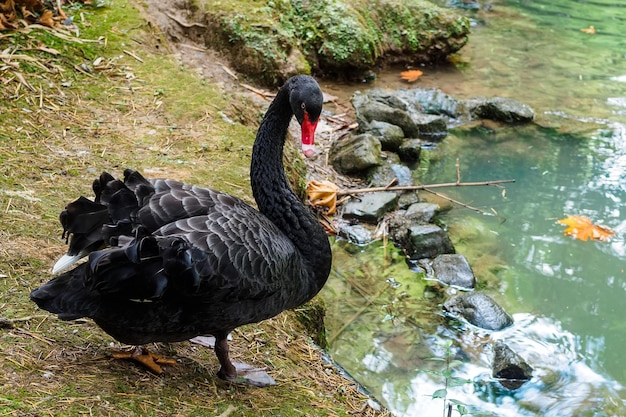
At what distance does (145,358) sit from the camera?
8.91 feet

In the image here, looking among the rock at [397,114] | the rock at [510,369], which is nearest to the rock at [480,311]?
the rock at [510,369]

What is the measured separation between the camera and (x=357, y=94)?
24.3 ft

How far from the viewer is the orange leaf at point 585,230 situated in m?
5.77

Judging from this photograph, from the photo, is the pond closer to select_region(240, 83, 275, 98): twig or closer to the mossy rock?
the mossy rock

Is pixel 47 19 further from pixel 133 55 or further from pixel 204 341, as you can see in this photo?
pixel 204 341

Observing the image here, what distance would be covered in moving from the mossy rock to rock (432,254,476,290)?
8.72ft

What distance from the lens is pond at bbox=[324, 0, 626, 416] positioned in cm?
425

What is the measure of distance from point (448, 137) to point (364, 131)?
101 cm

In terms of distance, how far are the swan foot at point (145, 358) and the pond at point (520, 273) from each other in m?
1.12

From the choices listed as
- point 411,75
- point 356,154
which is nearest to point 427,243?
point 356,154

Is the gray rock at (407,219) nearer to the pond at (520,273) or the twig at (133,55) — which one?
the pond at (520,273)

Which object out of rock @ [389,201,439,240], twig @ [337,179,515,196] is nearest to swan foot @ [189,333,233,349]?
rock @ [389,201,439,240]

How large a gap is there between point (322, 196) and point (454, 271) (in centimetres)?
122

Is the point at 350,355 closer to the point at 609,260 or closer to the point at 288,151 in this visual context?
the point at 288,151
